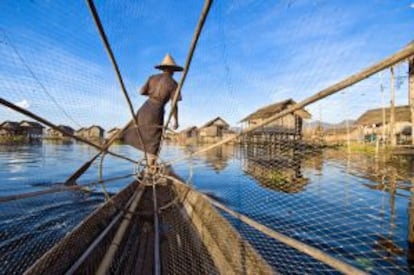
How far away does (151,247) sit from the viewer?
2910mm

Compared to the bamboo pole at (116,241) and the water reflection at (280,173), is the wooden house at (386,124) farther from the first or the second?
the bamboo pole at (116,241)

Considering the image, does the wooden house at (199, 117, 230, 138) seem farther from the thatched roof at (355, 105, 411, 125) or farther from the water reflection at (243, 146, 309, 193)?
the water reflection at (243, 146, 309, 193)

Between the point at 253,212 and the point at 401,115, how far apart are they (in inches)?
1272

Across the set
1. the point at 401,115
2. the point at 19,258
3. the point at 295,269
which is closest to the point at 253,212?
the point at 295,269

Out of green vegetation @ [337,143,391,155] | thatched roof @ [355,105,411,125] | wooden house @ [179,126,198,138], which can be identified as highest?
thatched roof @ [355,105,411,125]

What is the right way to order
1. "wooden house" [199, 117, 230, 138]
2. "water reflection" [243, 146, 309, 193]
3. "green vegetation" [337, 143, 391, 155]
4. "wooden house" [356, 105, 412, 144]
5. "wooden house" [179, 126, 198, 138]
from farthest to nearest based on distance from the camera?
1. "wooden house" [199, 117, 230, 138]
2. "wooden house" [356, 105, 412, 144]
3. "green vegetation" [337, 143, 391, 155]
4. "water reflection" [243, 146, 309, 193]
5. "wooden house" [179, 126, 198, 138]

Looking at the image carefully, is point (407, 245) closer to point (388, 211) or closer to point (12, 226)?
point (388, 211)

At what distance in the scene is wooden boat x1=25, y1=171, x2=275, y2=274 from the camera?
207 centimetres

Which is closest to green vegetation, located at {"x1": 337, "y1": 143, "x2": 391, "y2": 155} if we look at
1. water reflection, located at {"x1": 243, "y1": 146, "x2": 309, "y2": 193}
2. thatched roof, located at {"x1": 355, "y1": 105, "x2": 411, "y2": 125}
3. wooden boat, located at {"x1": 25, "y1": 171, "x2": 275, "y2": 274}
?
water reflection, located at {"x1": 243, "y1": 146, "x2": 309, "y2": 193}

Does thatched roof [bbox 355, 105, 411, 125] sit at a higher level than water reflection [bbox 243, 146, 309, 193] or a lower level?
higher

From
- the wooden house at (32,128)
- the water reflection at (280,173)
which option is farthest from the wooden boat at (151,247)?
the wooden house at (32,128)

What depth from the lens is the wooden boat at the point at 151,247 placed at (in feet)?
6.78

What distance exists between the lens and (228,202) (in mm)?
7918

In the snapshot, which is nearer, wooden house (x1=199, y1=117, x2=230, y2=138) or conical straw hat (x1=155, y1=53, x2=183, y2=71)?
conical straw hat (x1=155, y1=53, x2=183, y2=71)
